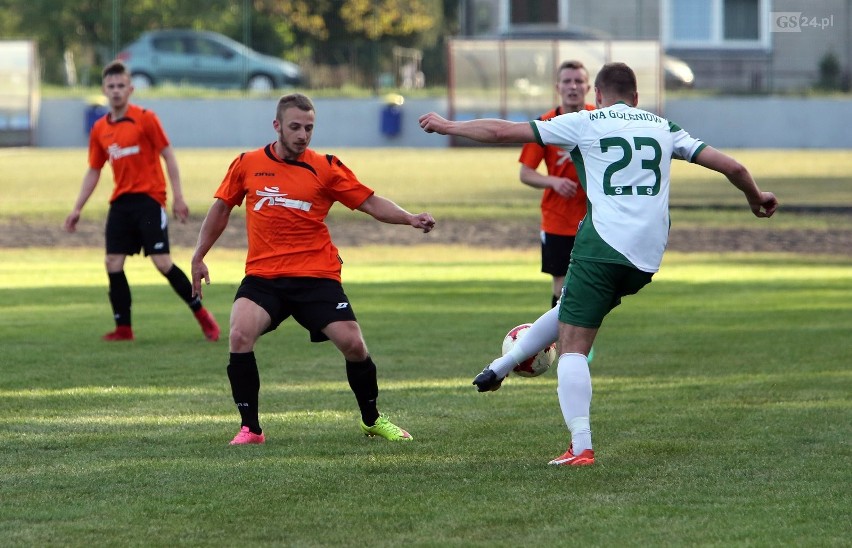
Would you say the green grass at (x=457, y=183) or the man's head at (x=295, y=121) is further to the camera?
the green grass at (x=457, y=183)

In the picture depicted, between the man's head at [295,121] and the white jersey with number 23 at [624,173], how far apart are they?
4.06 feet

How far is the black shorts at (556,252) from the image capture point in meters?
10.7

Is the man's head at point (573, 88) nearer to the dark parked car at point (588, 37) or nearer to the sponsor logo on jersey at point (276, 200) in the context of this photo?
the sponsor logo on jersey at point (276, 200)

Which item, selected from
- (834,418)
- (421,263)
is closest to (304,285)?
(834,418)

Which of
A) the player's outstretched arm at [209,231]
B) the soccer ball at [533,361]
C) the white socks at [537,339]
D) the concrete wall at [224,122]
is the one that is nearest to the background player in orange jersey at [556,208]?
the soccer ball at [533,361]

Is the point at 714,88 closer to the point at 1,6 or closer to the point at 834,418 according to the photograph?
the point at 1,6

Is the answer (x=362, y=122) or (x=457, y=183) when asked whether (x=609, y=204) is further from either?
(x=362, y=122)

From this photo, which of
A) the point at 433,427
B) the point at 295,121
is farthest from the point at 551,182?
the point at 295,121

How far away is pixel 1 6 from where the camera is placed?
60938 mm

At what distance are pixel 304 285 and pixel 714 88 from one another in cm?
4120

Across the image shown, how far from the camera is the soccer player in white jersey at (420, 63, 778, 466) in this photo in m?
6.95

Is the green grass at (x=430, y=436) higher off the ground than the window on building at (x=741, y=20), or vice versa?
the window on building at (x=741, y=20)

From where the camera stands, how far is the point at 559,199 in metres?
10.7

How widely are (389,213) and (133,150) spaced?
Answer: 5044 mm
